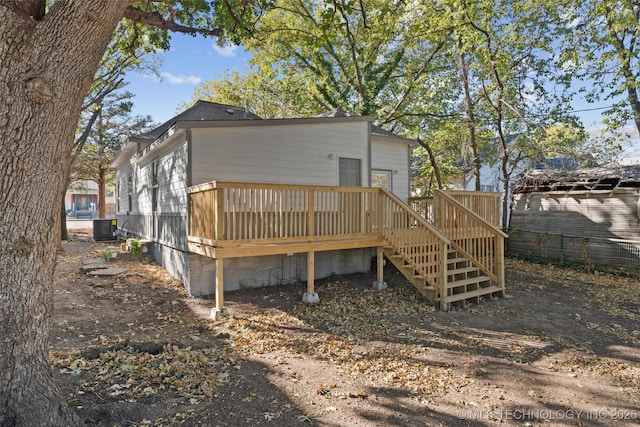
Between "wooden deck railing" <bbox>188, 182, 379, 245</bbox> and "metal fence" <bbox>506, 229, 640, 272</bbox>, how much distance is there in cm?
690

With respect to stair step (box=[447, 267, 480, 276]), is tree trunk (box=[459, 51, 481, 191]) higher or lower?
higher

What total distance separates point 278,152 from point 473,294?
5.01 metres

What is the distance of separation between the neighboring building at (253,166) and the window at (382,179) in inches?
1.2

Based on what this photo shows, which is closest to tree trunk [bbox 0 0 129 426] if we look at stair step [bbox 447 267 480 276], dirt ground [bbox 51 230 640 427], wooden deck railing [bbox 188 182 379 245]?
dirt ground [bbox 51 230 640 427]

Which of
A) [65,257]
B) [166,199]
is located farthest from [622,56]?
[65,257]

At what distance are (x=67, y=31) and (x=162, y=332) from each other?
4077mm

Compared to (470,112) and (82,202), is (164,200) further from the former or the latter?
(82,202)

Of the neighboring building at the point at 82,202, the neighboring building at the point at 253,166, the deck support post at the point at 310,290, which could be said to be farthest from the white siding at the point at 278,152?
the neighboring building at the point at 82,202

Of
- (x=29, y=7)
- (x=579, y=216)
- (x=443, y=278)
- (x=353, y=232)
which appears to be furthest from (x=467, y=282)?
(x=29, y=7)

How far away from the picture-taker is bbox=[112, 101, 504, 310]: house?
20.4ft

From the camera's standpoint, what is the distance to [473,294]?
271 inches

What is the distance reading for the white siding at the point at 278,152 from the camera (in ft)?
23.4

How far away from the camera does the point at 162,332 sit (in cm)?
520

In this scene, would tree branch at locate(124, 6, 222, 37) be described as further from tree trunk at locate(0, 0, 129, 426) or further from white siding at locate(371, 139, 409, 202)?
white siding at locate(371, 139, 409, 202)
